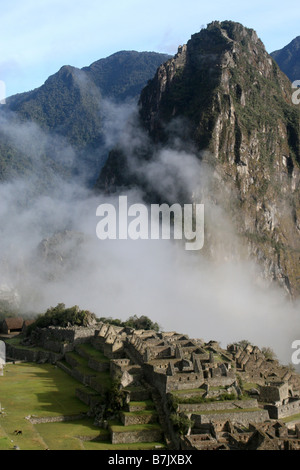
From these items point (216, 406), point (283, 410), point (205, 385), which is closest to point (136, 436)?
point (216, 406)

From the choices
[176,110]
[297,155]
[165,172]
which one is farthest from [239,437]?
[297,155]

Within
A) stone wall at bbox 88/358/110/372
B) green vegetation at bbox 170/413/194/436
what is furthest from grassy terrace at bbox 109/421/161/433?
stone wall at bbox 88/358/110/372

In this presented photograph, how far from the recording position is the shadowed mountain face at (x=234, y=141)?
170500 mm

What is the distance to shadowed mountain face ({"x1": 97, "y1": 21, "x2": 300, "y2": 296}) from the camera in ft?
559

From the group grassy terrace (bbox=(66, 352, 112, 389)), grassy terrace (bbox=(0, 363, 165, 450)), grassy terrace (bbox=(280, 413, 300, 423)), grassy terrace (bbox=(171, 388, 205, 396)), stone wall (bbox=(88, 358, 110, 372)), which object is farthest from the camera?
stone wall (bbox=(88, 358, 110, 372))

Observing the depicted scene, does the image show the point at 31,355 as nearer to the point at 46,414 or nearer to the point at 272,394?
the point at 46,414

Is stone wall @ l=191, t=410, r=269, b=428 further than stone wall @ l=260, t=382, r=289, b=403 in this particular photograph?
No

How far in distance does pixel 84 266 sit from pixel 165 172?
3990 centimetres

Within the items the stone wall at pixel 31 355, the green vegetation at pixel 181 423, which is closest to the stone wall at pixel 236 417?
the green vegetation at pixel 181 423

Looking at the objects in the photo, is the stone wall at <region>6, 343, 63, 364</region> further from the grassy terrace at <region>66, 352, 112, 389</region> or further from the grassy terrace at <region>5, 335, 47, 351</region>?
the grassy terrace at <region>66, 352, 112, 389</region>

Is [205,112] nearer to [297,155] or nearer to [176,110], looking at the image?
[176,110]

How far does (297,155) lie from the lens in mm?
199000

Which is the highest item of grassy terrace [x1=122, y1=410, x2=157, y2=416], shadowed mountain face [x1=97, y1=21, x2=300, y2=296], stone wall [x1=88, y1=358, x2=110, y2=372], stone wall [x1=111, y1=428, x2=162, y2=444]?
shadowed mountain face [x1=97, y1=21, x2=300, y2=296]
